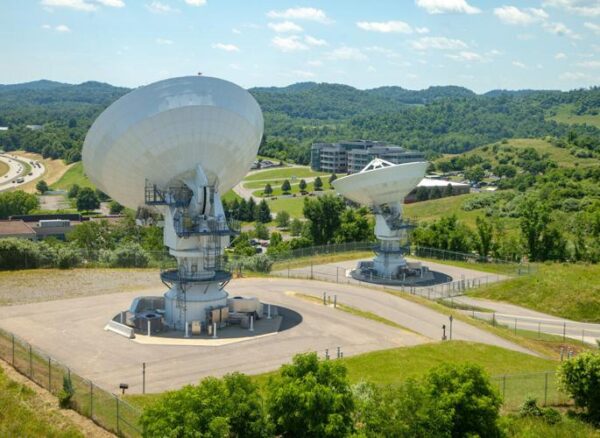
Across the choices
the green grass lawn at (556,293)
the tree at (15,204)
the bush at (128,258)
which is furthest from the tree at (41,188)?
the green grass lawn at (556,293)

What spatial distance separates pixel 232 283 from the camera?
2105 inches

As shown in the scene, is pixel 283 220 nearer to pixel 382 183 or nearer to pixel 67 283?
pixel 382 183

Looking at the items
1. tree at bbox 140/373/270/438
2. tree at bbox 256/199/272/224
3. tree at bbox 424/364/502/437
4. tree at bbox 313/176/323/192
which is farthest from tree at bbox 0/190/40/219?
tree at bbox 424/364/502/437

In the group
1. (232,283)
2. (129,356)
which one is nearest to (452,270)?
(232,283)

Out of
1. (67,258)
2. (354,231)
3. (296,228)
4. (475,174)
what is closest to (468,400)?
(67,258)

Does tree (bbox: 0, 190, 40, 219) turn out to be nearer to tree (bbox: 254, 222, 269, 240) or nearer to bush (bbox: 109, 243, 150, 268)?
tree (bbox: 254, 222, 269, 240)

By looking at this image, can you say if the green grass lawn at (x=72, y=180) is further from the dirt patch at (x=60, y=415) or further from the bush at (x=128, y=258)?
the dirt patch at (x=60, y=415)

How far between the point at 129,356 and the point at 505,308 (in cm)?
3087

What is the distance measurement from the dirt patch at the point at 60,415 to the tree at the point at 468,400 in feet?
38.4

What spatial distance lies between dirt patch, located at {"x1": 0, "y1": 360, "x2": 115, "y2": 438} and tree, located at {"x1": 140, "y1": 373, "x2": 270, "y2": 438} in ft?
17.7

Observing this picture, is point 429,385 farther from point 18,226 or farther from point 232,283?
point 18,226

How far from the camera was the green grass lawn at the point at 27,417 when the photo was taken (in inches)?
933

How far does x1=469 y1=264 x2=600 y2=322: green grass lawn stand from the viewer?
5153cm

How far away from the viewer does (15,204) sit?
424 feet
